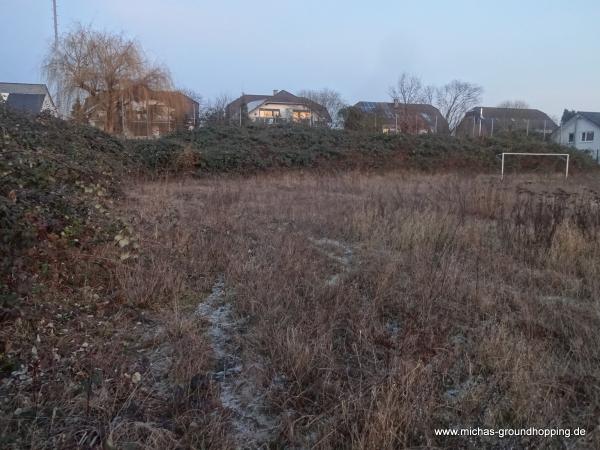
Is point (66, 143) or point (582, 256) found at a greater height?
point (66, 143)

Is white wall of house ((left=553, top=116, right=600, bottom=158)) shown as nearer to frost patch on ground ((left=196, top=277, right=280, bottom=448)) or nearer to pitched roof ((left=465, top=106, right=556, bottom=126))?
pitched roof ((left=465, top=106, right=556, bottom=126))

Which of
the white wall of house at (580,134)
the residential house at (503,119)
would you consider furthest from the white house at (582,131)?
the residential house at (503,119)

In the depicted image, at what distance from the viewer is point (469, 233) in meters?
5.59

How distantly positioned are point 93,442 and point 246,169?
1494 cm

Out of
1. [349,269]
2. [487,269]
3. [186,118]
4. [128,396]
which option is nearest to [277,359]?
[128,396]

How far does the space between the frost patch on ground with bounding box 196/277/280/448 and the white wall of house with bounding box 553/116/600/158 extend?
161 feet

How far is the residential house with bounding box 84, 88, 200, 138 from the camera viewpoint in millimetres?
20203

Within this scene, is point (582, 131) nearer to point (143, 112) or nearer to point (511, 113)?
point (511, 113)

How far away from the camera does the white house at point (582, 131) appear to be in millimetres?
44250

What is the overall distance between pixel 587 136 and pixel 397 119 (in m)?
26.3

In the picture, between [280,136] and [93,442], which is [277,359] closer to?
[93,442]

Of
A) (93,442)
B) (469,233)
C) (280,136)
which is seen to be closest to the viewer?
(93,442)

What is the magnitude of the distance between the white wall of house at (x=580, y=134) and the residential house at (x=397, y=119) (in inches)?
512

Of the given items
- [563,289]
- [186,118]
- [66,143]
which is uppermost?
[186,118]
